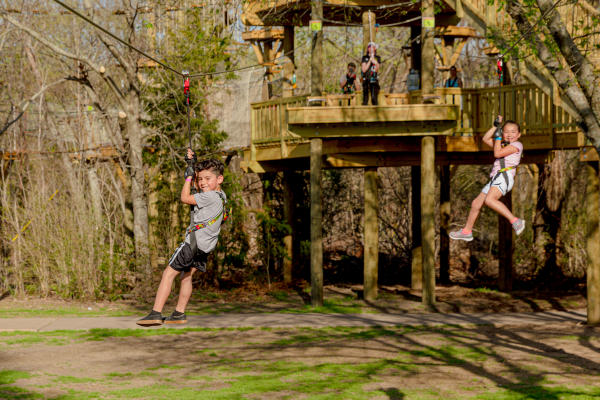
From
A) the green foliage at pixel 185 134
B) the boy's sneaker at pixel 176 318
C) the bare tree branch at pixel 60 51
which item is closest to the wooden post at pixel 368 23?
the green foliage at pixel 185 134

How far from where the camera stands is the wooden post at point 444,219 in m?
22.1

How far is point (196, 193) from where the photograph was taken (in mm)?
8367

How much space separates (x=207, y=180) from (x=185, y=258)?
2.57ft

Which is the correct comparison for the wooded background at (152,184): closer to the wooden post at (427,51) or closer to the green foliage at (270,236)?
the green foliage at (270,236)

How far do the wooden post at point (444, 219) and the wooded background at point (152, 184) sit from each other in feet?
3.67

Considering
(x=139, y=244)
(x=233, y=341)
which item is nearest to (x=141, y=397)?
(x=233, y=341)

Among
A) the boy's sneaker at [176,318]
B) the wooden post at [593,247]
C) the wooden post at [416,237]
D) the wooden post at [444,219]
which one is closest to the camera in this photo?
the boy's sneaker at [176,318]

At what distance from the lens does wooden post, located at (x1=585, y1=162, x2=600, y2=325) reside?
597 inches

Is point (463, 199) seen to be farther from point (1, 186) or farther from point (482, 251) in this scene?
point (1, 186)

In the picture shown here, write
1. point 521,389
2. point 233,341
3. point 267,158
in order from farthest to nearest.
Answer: point 267,158 < point 233,341 < point 521,389

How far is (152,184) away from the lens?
21453mm

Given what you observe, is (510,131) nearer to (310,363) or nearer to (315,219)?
(310,363)

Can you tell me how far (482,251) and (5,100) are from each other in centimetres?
1413

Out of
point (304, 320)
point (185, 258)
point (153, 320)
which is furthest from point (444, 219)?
point (153, 320)
